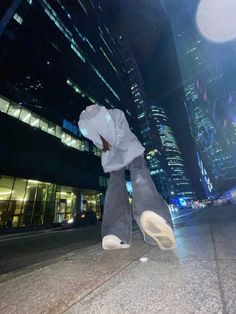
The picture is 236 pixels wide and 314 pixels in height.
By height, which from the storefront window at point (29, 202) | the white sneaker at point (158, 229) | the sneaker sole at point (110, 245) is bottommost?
the sneaker sole at point (110, 245)

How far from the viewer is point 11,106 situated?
16297mm

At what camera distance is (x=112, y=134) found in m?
2.28

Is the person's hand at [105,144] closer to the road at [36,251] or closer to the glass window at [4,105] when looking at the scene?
the road at [36,251]

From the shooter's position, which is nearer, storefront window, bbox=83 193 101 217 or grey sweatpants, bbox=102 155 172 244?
grey sweatpants, bbox=102 155 172 244

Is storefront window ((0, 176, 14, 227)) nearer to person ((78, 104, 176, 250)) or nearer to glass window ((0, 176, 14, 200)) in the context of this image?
glass window ((0, 176, 14, 200))

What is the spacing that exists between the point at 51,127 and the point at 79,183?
23.1 ft

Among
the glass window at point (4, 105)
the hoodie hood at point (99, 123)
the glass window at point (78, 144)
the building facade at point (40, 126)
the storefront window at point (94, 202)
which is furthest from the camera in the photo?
the storefront window at point (94, 202)

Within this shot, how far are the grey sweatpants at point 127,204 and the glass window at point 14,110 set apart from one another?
16.8 m

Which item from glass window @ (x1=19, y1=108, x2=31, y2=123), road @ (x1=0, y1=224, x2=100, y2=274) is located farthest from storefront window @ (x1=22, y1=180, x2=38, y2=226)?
road @ (x1=0, y1=224, x2=100, y2=274)

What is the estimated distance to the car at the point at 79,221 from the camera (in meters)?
14.9

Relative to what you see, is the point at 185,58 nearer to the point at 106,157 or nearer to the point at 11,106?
the point at 11,106

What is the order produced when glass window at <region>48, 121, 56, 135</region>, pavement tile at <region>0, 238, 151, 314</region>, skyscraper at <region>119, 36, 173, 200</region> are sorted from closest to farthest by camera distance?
pavement tile at <region>0, 238, 151, 314</region> < glass window at <region>48, 121, 56, 135</region> < skyscraper at <region>119, 36, 173, 200</region>

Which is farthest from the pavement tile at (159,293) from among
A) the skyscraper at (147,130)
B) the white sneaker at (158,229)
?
the skyscraper at (147,130)

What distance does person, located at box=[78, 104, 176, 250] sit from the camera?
186 cm
